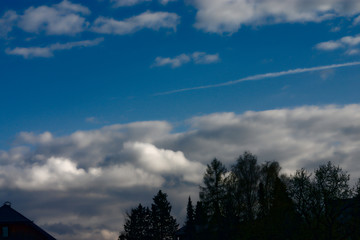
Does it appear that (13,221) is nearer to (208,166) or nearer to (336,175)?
(208,166)

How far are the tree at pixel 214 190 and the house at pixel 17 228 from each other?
2391cm

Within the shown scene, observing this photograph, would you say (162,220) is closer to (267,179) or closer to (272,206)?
(267,179)

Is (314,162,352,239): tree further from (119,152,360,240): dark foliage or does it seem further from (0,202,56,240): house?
(0,202,56,240): house

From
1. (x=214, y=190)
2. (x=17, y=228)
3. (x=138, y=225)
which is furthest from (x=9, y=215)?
(x=138, y=225)

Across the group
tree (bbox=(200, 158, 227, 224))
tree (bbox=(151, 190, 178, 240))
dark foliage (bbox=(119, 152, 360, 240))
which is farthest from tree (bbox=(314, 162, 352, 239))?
tree (bbox=(151, 190, 178, 240))

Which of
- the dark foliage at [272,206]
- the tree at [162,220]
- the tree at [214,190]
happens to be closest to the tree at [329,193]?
the dark foliage at [272,206]

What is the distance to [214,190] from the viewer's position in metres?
73.8

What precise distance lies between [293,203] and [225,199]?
19.4 metres

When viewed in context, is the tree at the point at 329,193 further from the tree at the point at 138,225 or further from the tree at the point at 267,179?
the tree at the point at 138,225

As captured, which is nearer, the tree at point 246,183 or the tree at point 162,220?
the tree at point 246,183

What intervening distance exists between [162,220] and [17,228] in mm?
56886

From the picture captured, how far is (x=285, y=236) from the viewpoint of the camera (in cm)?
5434

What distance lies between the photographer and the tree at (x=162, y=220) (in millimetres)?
116062

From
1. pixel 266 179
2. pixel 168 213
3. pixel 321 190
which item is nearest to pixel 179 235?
pixel 168 213
